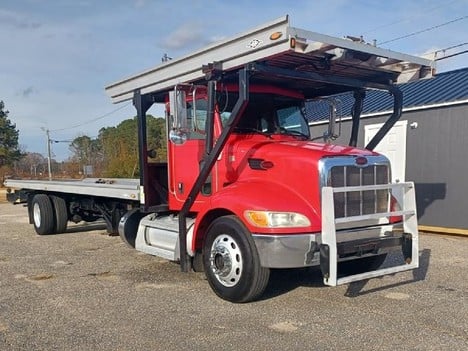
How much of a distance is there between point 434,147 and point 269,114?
6488 millimetres

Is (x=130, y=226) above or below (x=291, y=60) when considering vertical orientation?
below

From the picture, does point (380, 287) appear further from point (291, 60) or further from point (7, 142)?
point (7, 142)

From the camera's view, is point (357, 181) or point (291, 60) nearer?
point (291, 60)

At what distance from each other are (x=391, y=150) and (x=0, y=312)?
9.99 m

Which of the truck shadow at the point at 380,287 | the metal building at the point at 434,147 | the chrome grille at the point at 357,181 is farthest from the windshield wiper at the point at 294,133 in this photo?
the metal building at the point at 434,147

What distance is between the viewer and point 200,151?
6352 mm

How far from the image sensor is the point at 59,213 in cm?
1079

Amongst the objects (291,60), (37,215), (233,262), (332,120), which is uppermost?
(291,60)

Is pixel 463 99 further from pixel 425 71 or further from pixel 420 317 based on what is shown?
pixel 420 317

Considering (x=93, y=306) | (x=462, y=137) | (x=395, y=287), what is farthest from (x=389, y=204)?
(x=462, y=137)

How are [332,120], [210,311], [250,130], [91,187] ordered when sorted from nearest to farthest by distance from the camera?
[210,311] < [250,130] < [332,120] < [91,187]

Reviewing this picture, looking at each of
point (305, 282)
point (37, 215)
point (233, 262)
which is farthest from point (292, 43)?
point (37, 215)

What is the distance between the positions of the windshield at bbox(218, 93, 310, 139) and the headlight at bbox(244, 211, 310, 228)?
4.94ft

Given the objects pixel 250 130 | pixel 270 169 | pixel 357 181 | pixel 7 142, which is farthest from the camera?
pixel 7 142
